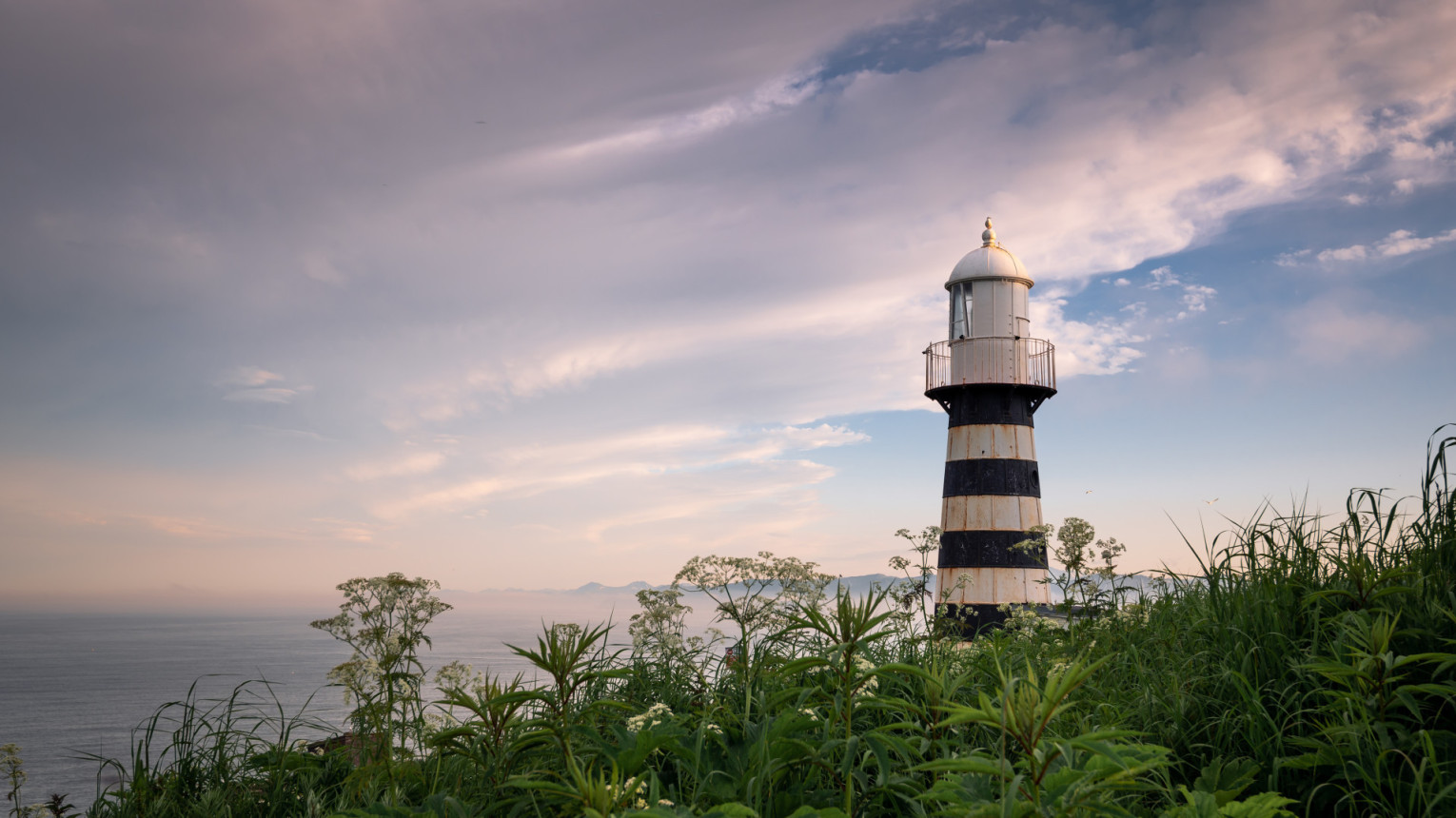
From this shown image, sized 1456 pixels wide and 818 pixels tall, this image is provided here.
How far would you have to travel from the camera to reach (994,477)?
652 inches

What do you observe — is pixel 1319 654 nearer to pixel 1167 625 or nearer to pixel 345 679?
pixel 1167 625

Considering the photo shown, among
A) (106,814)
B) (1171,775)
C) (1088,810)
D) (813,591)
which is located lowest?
(106,814)

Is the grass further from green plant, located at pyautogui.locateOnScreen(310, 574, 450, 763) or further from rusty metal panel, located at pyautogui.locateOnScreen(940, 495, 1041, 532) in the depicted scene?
rusty metal panel, located at pyautogui.locateOnScreen(940, 495, 1041, 532)

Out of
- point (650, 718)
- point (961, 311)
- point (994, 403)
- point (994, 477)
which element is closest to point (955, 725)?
point (650, 718)

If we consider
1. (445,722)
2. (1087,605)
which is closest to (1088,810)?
(445,722)

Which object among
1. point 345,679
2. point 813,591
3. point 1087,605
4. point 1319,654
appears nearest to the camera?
point 345,679

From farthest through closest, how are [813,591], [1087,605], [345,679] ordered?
[1087,605]
[813,591]
[345,679]

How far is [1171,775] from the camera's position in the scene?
3520 millimetres

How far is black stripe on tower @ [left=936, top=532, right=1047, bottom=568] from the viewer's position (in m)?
16.0

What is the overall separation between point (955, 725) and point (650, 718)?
106cm

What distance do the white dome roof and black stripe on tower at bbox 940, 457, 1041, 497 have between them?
4075 millimetres

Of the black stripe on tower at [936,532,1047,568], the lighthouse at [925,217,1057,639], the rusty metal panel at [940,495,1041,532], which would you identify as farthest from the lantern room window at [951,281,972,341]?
the black stripe on tower at [936,532,1047,568]

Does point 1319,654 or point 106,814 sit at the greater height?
point 1319,654

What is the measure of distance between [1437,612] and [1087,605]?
2584mm
